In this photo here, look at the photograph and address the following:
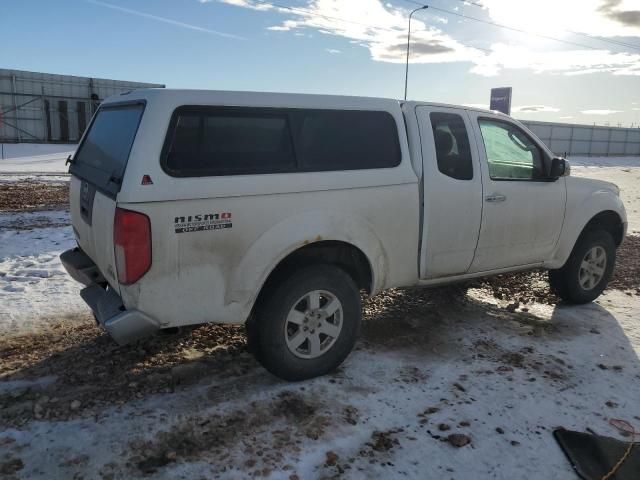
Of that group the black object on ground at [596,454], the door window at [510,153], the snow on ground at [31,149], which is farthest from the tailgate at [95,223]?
the snow on ground at [31,149]

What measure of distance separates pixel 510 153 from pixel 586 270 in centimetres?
175

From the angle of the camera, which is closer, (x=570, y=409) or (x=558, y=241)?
(x=570, y=409)

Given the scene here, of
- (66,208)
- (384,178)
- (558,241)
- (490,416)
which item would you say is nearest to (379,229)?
(384,178)

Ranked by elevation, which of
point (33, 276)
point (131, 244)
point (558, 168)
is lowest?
point (33, 276)

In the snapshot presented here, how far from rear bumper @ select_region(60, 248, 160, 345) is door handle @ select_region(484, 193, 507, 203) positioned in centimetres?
297

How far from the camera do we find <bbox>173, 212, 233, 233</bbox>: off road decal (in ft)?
10.2

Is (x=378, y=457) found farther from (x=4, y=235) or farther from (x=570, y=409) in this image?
(x=4, y=235)

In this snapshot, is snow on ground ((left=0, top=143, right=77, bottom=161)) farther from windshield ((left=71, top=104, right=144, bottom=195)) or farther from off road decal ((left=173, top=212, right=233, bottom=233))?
off road decal ((left=173, top=212, right=233, bottom=233))

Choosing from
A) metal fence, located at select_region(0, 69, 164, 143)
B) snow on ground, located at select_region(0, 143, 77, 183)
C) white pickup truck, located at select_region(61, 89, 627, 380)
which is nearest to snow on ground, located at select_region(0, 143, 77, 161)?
snow on ground, located at select_region(0, 143, 77, 183)

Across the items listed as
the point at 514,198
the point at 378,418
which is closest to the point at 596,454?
the point at 378,418

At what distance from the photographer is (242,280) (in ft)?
11.1

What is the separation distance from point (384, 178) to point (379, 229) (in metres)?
0.39

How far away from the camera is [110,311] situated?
3215 millimetres

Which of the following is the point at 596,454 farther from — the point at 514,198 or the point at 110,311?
the point at 110,311
